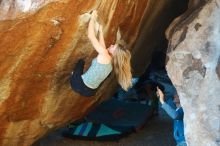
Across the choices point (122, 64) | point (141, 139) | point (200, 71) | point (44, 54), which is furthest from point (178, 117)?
point (141, 139)

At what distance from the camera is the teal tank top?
3.91 m

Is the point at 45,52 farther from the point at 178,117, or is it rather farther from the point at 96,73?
the point at 178,117

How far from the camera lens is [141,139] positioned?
641 centimetres

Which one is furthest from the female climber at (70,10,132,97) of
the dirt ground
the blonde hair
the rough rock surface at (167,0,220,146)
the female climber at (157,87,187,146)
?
the dirt ground

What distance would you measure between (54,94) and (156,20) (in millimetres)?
1530

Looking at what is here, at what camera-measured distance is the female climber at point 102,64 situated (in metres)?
3.86

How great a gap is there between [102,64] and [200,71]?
82 cm

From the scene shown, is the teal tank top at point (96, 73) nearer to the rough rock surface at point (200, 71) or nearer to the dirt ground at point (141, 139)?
the rough rock surface at point (200, 71)

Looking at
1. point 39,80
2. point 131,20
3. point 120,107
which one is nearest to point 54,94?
point 39,80

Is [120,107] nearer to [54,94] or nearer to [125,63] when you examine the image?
[54,94]

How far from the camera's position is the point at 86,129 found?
21.2ft

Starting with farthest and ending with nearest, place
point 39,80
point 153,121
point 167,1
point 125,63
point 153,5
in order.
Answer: point 153,121 < point 167,1 < point 153,5 < point 39,80 < point 125,63

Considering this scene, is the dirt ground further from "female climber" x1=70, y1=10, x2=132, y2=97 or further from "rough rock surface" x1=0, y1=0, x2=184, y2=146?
"female climber" x1=70, y1=10, x2=132, y2=97

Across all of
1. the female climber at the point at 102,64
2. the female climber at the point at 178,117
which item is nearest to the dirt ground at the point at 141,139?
the female climber at the point at 178,117
